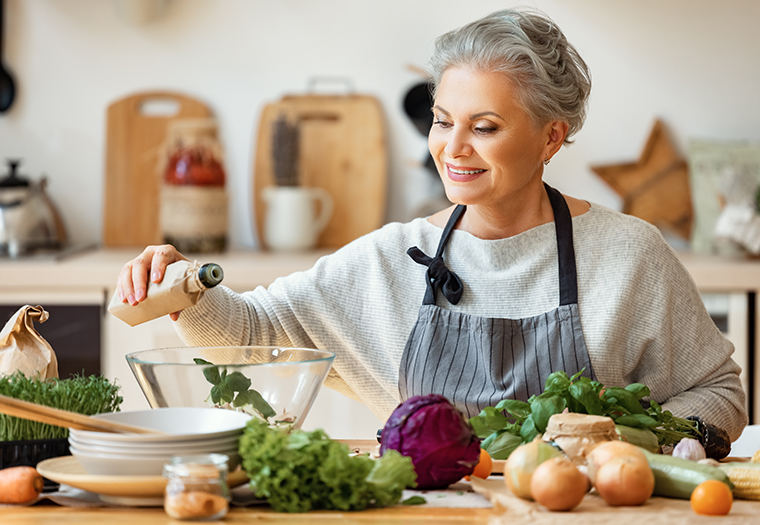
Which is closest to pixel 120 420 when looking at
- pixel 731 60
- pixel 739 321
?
pixel 739 321

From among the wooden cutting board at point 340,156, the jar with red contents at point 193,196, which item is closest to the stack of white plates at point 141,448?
the jar with red contents at point 193,196

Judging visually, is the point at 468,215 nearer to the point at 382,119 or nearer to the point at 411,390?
the point at 411,390

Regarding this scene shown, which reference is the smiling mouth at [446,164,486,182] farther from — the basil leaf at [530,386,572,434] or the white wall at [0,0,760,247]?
the white wall at [0,0,760,247]

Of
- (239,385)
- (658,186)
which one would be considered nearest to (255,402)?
(239,385)

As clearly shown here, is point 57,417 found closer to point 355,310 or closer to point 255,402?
point 255,402

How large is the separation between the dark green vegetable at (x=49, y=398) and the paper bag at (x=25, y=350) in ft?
0.11

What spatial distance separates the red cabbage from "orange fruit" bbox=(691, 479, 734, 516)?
Result: 8.2 inches

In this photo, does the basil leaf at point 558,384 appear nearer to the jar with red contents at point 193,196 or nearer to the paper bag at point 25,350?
the paper bag at point 25,350

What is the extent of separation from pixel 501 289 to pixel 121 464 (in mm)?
840

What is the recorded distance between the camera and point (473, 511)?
2.70 ft

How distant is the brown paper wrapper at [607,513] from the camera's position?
782 millimetres

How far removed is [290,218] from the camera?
8.98 ft

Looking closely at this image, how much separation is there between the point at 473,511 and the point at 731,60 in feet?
7.99

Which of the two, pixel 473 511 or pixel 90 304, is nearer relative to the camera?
→ pixel 473 511
